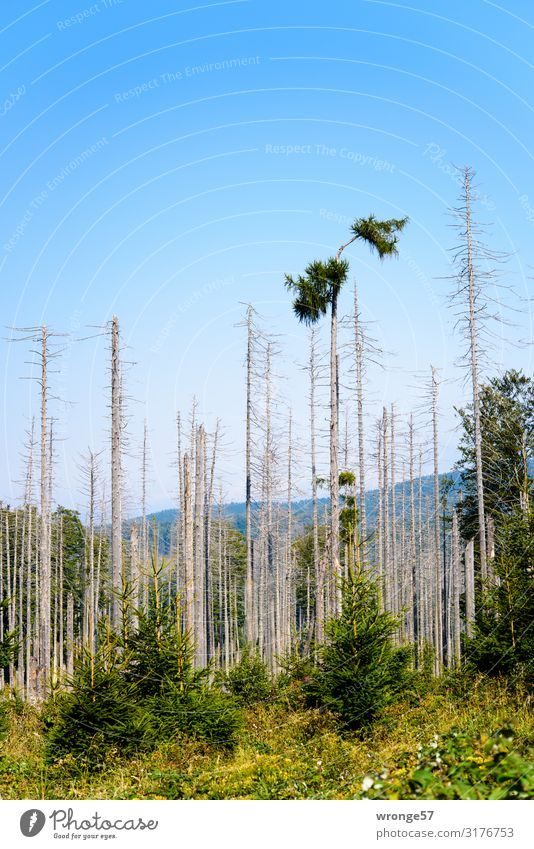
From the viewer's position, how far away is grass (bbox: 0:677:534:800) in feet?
21.9

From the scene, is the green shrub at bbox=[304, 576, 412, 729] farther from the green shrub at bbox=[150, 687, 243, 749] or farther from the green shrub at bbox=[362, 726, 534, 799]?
the green shrub at bbox=[362, 726, 534, 799]

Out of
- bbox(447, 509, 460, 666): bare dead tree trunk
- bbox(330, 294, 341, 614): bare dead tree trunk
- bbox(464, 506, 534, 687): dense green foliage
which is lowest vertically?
bbox(447, 509, 460, 666): bare dead tree trunk

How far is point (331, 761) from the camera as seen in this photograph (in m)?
12.0

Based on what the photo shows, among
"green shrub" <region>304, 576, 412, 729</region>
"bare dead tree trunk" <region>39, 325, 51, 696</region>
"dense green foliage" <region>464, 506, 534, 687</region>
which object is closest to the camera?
"green shrub" <region>304, 576, 412, 729</region>

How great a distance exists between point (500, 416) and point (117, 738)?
14.8 meters

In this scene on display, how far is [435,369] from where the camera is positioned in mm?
28625

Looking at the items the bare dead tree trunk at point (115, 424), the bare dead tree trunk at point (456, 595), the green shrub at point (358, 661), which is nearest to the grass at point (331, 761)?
the green shrub at point (358, 661)

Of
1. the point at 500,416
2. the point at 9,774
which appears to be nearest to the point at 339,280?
the point at 500,416

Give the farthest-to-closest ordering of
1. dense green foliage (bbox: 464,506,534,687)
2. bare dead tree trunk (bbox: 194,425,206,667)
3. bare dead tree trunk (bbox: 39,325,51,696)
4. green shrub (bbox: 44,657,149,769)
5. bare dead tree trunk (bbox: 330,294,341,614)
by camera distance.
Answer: bare dead tree trunk (bbox: 194,425,206,667)
bare dead tree trunk (bbox: 39,325,51,696)
bare dead tree trunk (bbox: 330,294,341,614)
dense green foliage (bbox: 464,506,534,687)
green shrub (bbox: 44,657,149,769)

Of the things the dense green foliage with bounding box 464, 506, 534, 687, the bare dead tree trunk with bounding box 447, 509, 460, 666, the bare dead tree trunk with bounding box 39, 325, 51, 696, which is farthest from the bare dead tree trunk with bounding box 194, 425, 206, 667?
the dense green foliage with bounding box 464, 506, 534, 687

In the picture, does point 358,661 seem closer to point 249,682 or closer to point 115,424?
point 249,682

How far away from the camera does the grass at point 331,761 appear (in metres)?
6.69
